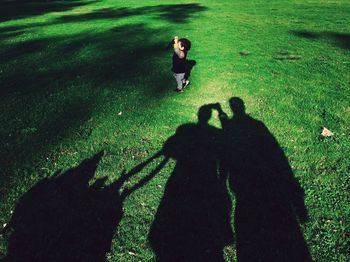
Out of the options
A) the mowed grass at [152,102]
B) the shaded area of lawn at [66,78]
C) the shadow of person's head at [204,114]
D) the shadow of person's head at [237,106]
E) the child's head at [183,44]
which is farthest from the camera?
the child's head at [183,44]

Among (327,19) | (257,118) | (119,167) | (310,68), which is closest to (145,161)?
(119,167)

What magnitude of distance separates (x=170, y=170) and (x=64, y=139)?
276 centimetres

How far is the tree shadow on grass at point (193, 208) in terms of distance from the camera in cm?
418

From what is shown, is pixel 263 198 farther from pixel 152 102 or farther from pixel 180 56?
pixel 180 56

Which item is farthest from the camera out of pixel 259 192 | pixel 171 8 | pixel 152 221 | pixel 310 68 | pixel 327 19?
pixel 171 8

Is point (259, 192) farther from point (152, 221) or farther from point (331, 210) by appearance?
point (152, 221)

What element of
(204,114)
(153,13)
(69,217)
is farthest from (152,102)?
(153,13)

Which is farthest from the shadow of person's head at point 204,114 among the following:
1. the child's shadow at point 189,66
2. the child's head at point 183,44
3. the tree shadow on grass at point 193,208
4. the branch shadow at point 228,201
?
the child's shadow at point 189,66

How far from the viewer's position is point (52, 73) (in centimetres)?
1059

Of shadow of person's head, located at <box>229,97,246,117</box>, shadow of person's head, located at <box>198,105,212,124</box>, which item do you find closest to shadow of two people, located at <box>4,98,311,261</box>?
shadow of person's head, located at <box>198,105,212,124</box>

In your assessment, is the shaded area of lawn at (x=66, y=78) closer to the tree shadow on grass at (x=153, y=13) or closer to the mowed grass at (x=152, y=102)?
the mowed grass at (x=152, y=102)

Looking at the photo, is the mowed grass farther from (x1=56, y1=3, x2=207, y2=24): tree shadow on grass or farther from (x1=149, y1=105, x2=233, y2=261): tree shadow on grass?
(x1=56, y1=3, x2=207, y2=24): tree shadow on grass

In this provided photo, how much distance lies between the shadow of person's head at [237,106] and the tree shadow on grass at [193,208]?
143cm

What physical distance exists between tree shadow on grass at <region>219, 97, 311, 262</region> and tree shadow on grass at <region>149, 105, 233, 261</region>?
0.82 feet
